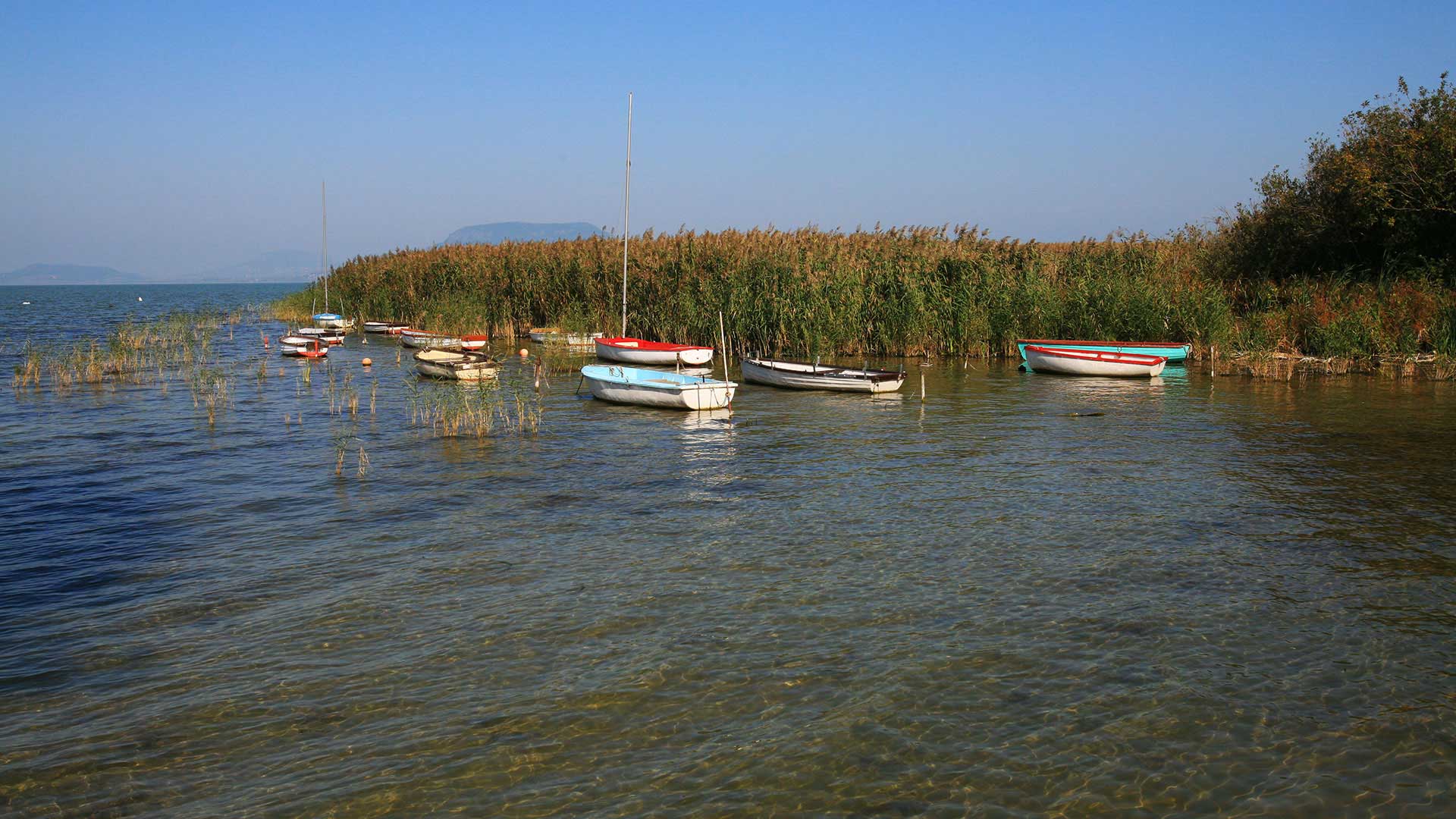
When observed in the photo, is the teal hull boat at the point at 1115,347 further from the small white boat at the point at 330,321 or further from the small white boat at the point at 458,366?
the small white boat at the point at 330,321

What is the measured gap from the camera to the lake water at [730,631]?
21.6 feet

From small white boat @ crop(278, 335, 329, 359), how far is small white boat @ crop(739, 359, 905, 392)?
17.6 meters

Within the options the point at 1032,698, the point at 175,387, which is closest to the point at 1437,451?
the point at 1032,698

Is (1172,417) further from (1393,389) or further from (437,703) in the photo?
(437,703)

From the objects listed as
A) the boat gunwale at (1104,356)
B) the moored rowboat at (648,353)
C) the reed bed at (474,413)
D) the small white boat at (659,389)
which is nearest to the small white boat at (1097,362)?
the boat gunwale at (1104,356)

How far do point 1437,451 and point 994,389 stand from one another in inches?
455

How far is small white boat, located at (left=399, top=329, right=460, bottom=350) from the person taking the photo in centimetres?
3808

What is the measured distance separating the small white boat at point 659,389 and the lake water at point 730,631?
17.2 feet

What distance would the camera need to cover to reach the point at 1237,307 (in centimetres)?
3719

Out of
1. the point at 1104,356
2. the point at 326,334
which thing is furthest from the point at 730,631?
the point at 326,334

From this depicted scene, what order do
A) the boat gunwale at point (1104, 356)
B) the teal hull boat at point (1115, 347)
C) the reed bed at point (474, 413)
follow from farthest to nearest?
the teal hull boat at point (1115, 347), the boat gunwale at point (1104, 356), the reed bed at point (474, 413)

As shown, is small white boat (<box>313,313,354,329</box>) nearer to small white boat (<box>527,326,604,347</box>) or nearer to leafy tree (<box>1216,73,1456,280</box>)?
small white boat (<box>527,326,604,347</box>)

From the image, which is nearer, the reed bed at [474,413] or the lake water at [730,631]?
the lake water at [730,631]

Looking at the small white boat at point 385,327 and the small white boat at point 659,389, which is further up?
the small white boat at point 385,327
